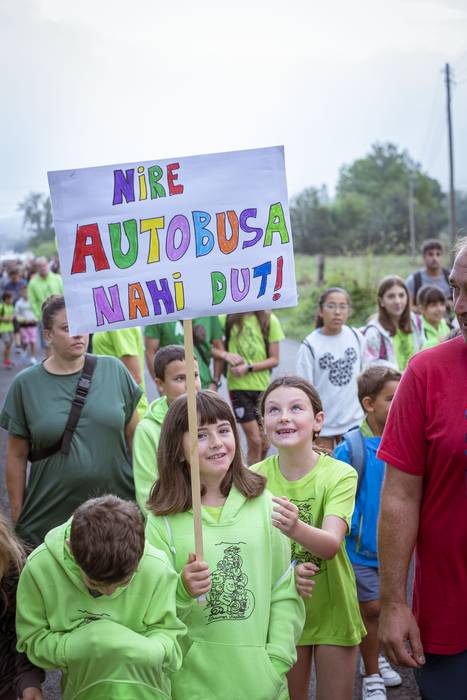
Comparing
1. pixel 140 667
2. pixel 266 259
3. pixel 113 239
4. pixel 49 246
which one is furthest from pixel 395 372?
pixel 49 246

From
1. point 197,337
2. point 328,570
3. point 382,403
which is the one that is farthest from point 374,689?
point 197,337

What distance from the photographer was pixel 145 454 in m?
4.54

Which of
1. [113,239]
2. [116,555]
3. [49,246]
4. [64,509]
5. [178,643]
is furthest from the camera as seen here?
[49,246]

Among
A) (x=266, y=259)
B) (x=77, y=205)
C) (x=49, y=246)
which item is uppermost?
(x=77, y=205)

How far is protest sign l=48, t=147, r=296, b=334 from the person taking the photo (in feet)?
11.0

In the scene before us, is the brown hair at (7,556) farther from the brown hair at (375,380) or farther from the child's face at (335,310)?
the child's face at (335,310)

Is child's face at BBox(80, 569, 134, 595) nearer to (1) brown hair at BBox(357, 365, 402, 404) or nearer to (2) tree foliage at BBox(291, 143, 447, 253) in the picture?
(1) brown hair at BBox(357, 365, 402, 404)

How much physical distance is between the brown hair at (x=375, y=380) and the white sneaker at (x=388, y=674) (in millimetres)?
1371

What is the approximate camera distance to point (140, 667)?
2994mm

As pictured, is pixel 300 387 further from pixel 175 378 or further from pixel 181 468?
pixel 175 378

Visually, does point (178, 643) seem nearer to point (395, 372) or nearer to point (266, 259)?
point (266, 259)

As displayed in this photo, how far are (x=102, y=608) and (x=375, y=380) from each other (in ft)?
7.28

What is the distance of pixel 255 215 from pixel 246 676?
1.64 metres

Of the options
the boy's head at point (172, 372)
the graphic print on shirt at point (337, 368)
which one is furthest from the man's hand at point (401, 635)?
the graphic print on shirt at point (337, 368)
